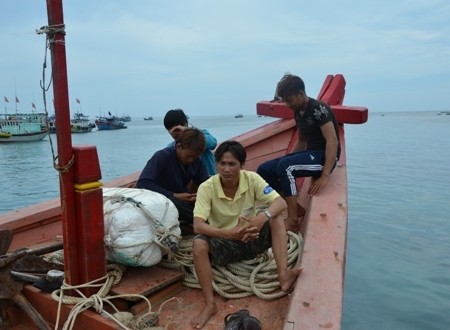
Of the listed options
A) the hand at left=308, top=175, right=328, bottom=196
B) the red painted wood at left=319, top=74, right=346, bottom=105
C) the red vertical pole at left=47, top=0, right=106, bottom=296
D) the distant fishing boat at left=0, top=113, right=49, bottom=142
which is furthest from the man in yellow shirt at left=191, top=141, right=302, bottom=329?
the distant fishing boat at left=0, top=113, right=49, bottom=142

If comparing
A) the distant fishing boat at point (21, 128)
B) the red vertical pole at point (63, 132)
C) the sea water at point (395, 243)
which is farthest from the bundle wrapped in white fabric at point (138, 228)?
the distant fishing boat at point (21, 128)

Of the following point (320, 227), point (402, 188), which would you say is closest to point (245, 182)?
point (320, 227)

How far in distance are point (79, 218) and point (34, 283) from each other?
589 millimetres

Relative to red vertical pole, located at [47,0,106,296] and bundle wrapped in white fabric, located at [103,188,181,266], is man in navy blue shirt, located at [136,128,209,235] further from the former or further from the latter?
red vertical pole, located at [47,0,106,296]

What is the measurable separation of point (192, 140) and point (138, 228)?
872 mm

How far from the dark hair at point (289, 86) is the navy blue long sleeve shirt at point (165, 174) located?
3.35 feet

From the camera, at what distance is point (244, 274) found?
8.77 feet

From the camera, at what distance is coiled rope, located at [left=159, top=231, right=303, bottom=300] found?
2523mm

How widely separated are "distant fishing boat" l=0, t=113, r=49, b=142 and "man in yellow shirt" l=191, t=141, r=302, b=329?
4156cm

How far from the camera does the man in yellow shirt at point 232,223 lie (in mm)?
2439

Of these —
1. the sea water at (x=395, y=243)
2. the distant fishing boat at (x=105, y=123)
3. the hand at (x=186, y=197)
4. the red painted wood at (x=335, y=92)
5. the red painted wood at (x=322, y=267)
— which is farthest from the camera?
the distant fishing boat at (x=105, y=123)

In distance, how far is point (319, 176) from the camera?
3.74 metres

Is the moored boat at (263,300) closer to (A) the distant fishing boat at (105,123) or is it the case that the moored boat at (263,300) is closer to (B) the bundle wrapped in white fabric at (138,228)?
(B) the bundle wrapped in white fabric at (138,228)

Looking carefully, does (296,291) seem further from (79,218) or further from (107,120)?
(107,120)
